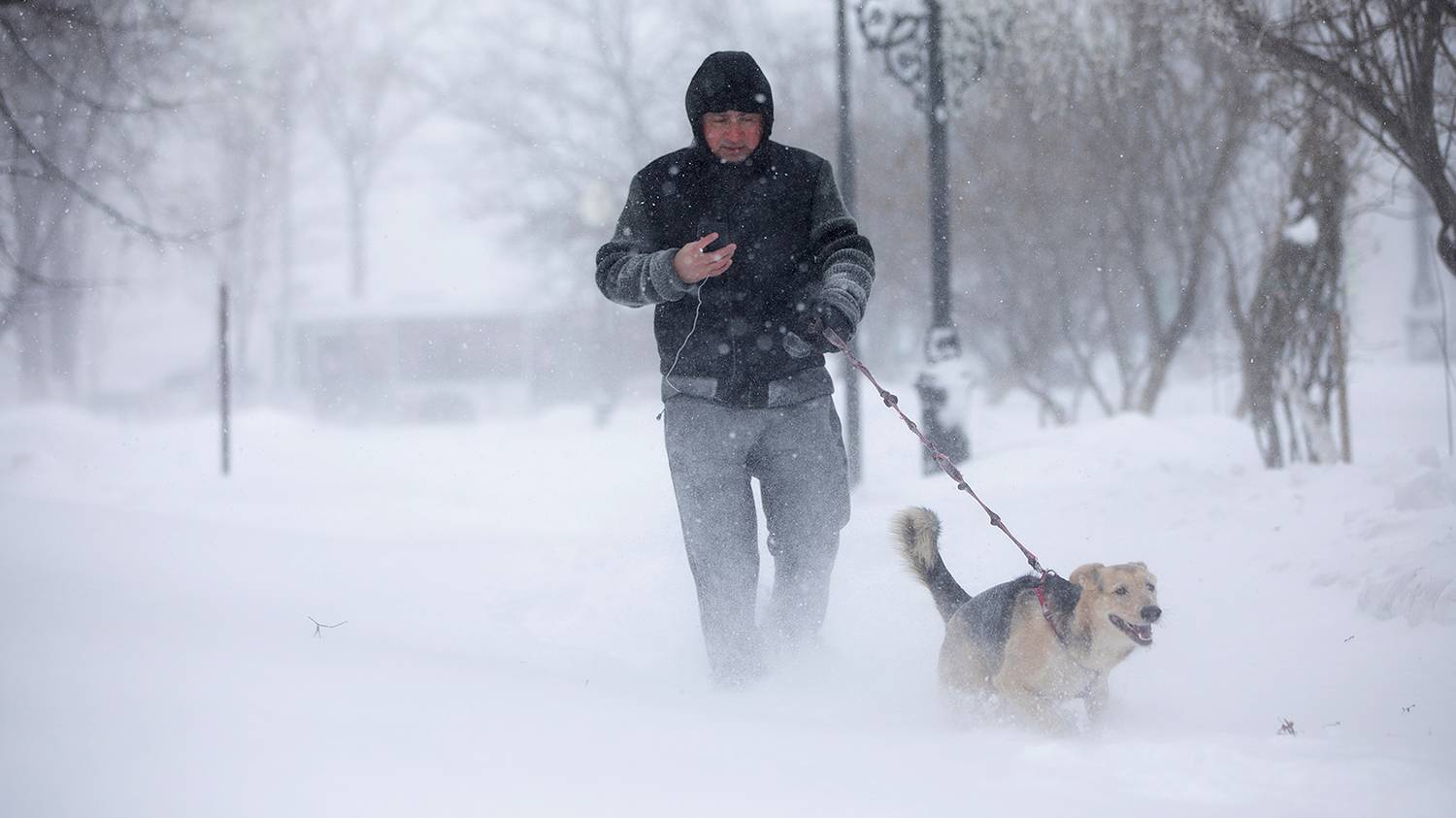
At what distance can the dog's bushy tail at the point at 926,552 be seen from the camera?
310cm

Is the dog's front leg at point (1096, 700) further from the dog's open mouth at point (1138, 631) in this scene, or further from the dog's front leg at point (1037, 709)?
the dog's open mouth at point (1138, 631)

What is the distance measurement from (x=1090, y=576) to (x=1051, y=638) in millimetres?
192

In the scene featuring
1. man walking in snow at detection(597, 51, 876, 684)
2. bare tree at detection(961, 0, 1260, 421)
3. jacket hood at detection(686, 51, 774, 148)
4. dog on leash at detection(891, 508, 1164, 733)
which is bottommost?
dog on leash at detection(891, 508, 1164, 733)

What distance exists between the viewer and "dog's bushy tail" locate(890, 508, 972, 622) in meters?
3.10

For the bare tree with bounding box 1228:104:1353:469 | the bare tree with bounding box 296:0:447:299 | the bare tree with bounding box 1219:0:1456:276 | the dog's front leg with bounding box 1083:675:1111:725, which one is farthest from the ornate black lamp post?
the bare tree with bounding box 296:0:447:299

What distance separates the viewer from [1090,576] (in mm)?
2713

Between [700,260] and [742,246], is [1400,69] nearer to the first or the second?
[742,246]

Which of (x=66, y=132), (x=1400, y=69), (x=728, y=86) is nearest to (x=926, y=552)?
(x=728, y=86)

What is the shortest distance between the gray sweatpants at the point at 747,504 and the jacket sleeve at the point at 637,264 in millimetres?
381

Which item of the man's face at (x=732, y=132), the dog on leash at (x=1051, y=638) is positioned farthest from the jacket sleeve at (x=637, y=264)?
the dog on leash at (x=1051, y=638)

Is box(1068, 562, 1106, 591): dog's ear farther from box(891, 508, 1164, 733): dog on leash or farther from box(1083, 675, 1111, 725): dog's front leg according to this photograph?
box(1083, 675, 1111, 725): dog's front leg

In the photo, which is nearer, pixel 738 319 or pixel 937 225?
pixel 738 319

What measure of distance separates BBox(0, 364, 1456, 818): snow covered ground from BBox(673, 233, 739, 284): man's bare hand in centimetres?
118

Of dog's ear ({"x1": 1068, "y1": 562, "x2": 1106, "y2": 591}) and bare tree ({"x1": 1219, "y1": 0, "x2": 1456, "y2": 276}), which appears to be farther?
bare tree ({"x1": 1219, "y1": 0, "x2": 1456, "y2": 276})
